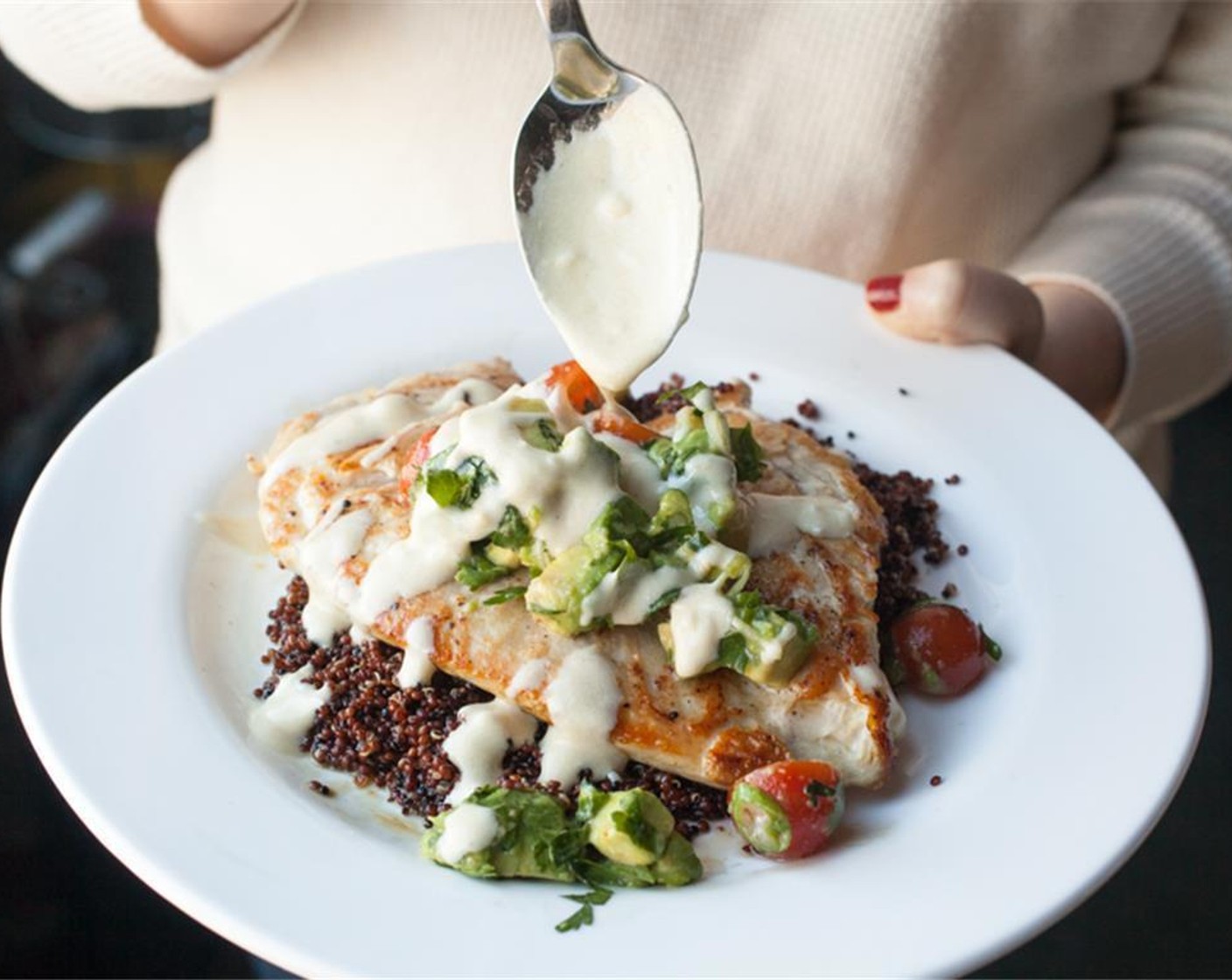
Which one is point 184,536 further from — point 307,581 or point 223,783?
point 223,783

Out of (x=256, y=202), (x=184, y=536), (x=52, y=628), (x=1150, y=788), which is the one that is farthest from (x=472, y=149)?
(x=1150, y=788)

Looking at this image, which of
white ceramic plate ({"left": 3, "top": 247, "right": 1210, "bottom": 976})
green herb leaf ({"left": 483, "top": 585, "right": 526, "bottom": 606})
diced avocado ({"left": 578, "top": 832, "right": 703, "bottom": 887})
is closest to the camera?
white ceramic plate ({"left": 3, "top": 247, "right": 1210, "bottom": 976})

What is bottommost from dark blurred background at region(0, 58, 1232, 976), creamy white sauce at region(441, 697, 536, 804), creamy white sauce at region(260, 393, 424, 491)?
dark blurred background at region(0, 58, 1232, 976)

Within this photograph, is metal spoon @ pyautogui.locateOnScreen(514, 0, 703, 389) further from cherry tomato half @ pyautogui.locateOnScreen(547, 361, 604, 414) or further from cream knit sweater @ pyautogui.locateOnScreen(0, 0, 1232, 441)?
cream knit sweater @ pyautogui.locateOnScreen(0, 0, 1232, 441)

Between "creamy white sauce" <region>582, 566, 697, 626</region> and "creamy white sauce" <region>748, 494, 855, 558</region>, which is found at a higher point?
"creamy white sauce" <region>582, 566, 697, 626</region>

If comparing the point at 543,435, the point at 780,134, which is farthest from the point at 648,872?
the point at 780,134

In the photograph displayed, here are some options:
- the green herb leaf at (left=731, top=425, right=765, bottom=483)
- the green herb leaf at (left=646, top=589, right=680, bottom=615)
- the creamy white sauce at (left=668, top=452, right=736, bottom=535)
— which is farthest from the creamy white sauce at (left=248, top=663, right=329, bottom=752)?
the green herb leaf at (left=731, top=425, right=765, bottom=483)
